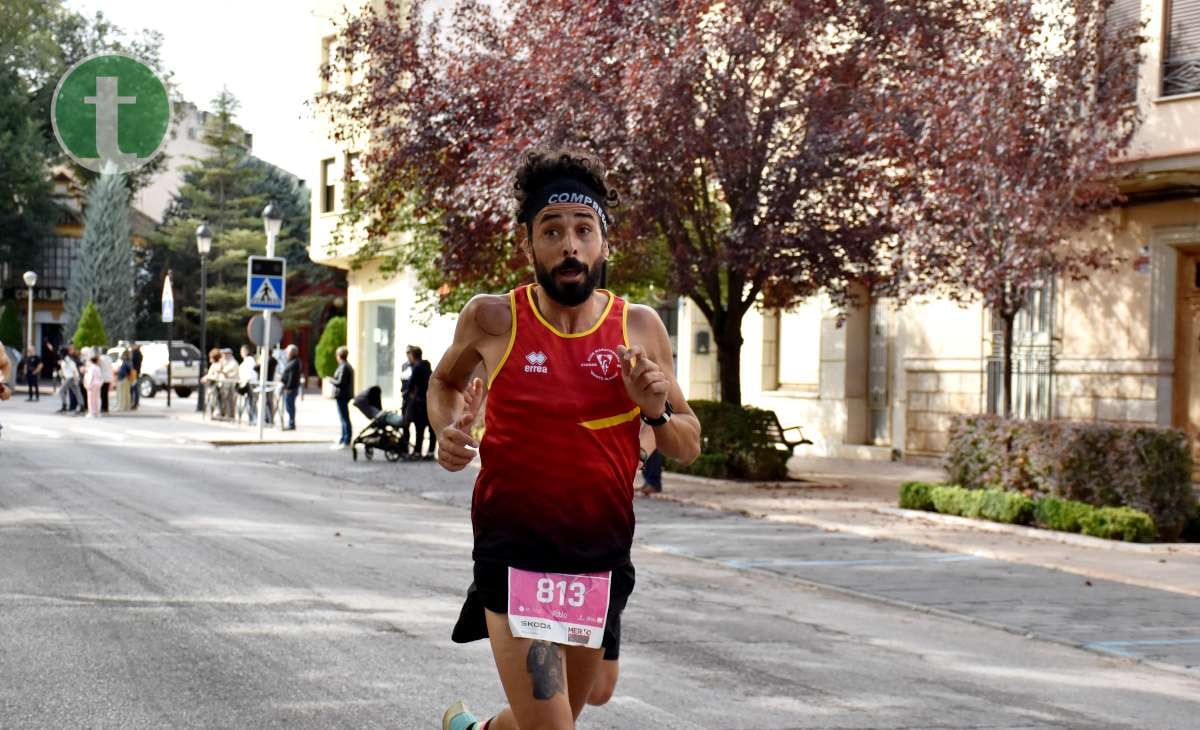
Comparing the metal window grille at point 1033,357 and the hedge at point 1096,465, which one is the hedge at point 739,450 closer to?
the metal window grille at point 1033,357

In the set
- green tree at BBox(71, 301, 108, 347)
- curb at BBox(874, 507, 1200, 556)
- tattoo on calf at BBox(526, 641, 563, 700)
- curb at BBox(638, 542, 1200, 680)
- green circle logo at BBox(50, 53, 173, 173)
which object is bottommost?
curb at BBox(638, 542, 1200, 680)

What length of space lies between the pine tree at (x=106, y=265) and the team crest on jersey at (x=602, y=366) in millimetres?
70322

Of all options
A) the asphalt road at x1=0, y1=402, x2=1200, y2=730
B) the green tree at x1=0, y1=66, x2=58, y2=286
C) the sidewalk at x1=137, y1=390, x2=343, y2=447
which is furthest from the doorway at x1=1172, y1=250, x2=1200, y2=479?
the green tree at x1=0, y1=66, x2=58, y2=286

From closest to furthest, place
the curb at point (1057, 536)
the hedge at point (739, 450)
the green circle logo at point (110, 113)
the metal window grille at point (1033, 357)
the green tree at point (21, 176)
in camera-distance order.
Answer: the green circle logo at point (110, 113)
the curb at point (1057, 536)
the hedge at point (739, 450)
the metal window grille at point (1033, 357)
the green tree at point (21, 176)

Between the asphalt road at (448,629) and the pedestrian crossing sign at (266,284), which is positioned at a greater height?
the pedestrian crossing sign at (266,284)

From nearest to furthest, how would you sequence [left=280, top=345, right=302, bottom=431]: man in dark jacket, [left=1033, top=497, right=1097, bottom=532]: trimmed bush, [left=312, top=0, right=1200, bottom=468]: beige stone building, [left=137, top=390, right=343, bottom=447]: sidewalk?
1. [left=1033, top=497, right=1097, bottom=532]: trimmed bush
2. [left=312, top=0, right=1200, bottom=468]: beige stone building
3. [left=137, top=390, right=343, bottom=447]: sidewalk
4. [left=280, top=345, right=302, bottom=431]: man in dark jacket

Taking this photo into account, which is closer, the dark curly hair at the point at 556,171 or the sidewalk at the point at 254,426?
the dark curly hair at the point at 556,171

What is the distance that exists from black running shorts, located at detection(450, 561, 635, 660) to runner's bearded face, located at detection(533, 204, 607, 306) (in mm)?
741

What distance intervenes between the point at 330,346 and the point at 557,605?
54.6m

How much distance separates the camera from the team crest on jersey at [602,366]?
3.81m

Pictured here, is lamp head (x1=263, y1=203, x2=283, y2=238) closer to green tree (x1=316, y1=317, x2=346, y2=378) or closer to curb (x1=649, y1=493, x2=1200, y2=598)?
curb (x1=649, y1=493, x2=1200, y2=598)

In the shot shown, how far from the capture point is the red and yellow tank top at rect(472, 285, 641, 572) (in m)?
3.78

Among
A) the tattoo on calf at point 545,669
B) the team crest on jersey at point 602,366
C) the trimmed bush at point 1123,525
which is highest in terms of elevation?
the team crest on jersey at point 602,366

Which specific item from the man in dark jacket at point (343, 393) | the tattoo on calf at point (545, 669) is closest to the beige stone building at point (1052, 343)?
the man in dark jacket at point (343, 393)
